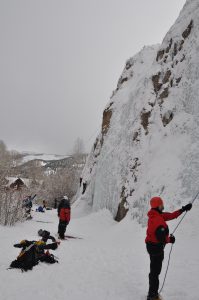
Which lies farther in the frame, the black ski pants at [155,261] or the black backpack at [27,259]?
the black backpack at [27,259]

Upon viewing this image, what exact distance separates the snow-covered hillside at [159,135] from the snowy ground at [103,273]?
6.90 ft

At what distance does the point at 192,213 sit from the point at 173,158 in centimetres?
335

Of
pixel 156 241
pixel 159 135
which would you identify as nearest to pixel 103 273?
pixel 156 241

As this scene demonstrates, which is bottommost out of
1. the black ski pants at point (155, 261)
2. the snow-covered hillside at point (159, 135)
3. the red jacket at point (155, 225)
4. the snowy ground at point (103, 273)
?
the snowy ground at point (103, 273)

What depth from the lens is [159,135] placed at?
1495cm

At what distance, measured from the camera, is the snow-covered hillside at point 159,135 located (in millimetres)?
12211

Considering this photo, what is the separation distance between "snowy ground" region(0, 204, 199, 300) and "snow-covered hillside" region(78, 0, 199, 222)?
2102 mm

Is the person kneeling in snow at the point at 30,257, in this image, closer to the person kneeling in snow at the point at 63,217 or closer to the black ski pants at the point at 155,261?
the black ski pants at the point at 155,261

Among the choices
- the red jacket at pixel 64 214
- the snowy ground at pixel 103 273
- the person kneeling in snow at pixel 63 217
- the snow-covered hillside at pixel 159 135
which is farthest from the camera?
→ the red jacket at pixel 64 214

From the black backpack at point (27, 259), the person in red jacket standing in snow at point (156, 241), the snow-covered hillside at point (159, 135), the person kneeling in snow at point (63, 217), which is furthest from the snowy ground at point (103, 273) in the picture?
the snow-covered hillside at point (159, 135)

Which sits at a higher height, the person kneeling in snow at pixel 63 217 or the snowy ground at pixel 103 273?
the person kneeling in snow at pixel 63 217

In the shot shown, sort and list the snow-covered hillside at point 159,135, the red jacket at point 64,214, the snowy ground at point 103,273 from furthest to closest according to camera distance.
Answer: the red jacket at point 64,214, the snow-covered hillside at point 159,135, the snowy ground at point 103,273

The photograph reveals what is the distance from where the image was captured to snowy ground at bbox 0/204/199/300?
5500 millimetres

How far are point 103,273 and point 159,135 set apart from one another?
8842mm
